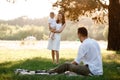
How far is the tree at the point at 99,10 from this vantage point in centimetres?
2909

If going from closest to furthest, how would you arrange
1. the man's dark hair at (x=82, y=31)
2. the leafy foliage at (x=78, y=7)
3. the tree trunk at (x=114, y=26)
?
the man's dark hair at (x=82, y=31) → the tree trunk at (x=114, y=26) → the leafy foliage at (x=78, y=7)

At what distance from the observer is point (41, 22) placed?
6062 cm

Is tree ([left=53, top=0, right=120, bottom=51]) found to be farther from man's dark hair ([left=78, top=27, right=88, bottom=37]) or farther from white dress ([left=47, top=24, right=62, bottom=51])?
man's dark hair ([left=78, top=27, right=88, bottom=37])

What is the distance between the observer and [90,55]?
38.3ft

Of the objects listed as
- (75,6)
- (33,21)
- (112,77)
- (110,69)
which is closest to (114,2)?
(75,6)

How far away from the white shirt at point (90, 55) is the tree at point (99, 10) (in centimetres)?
1746

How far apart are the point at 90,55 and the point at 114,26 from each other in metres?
18.2

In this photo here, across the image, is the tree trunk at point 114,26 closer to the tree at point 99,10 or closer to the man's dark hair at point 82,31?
the tree at point 99,10

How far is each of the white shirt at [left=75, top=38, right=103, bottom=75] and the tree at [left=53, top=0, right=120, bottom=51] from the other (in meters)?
17.5

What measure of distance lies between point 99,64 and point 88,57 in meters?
0.37

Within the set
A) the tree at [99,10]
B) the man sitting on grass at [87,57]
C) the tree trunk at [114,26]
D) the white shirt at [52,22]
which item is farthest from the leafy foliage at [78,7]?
the man sitting on grass at [87,57]

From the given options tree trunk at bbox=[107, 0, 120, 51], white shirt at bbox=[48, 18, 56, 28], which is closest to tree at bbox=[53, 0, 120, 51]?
tree trunk at bbox=[107, 0, 120, 51]

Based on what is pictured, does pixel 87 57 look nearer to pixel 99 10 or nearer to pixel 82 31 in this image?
pixel 82 31

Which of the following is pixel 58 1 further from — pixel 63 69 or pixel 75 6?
pixel 63 69
